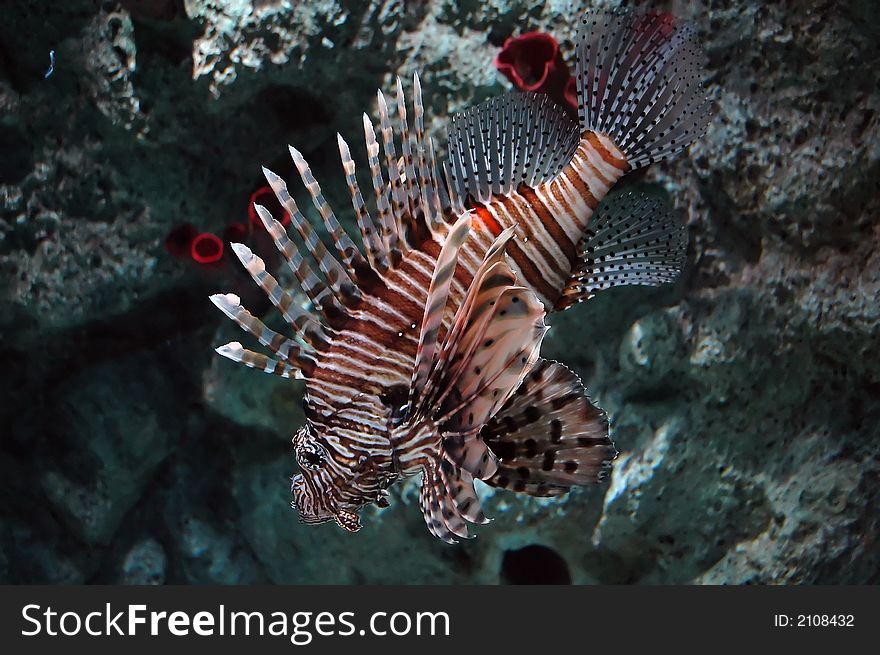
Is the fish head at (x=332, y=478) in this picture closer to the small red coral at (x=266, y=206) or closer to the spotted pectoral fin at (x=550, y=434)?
the spotted pectoral fin at (x=550, y=434)

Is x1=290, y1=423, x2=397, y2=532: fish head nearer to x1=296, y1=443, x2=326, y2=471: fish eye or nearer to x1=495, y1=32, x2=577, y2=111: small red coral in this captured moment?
x1=296, y1=443, x2=326, y2=471: fish eye

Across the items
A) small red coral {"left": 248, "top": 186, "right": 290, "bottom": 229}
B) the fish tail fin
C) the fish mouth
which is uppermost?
small red coral {"left": 248, "top": 186, "right": 290, "bottom": 229}

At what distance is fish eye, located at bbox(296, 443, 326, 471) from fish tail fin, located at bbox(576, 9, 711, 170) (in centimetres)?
117

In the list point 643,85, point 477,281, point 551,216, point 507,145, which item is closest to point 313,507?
point 477,281

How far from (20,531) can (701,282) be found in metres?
4.00

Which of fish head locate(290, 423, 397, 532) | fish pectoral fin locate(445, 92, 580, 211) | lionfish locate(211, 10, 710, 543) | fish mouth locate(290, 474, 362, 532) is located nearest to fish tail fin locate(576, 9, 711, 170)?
lionfish locate(211, 10, 710, 543)

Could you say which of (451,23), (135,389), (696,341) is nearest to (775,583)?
(696,341)

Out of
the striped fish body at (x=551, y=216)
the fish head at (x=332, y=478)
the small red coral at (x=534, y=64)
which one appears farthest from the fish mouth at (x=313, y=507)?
the small red coral at (x=534, y=64)

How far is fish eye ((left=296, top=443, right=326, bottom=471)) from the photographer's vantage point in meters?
1.69

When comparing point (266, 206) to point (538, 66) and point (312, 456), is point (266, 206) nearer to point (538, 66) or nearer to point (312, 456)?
point (538, 66)

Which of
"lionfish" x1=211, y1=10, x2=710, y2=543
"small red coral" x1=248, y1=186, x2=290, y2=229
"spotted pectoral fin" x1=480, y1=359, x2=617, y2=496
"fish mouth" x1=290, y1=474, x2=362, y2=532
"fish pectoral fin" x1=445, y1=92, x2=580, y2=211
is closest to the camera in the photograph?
"lionfish" x1=211, y1=10, x2=710, y2=543

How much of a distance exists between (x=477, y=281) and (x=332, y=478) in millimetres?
674

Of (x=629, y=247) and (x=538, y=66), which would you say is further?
(x=538, y=66)

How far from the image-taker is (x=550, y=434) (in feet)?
5.32
